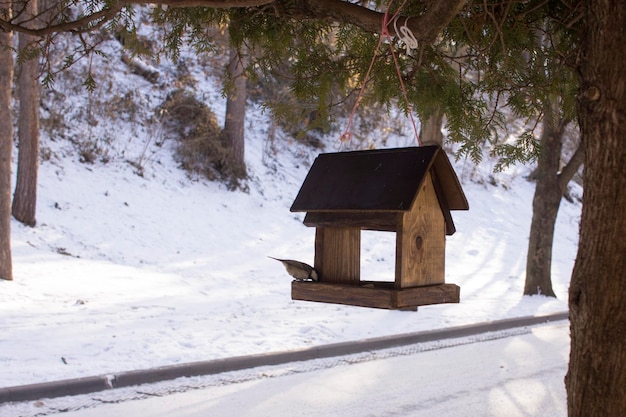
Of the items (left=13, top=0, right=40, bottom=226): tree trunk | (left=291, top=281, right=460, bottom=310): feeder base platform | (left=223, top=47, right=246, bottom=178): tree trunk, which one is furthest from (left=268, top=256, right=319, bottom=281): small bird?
(left=223, top=47, right=246, bottom=178): tree trunk

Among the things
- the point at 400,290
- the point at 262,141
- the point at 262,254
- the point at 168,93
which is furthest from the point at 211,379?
the point at 262,141

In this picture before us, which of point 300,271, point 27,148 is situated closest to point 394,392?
point 300,271

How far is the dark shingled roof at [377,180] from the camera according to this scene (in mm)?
3486

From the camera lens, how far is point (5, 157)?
35.4ft

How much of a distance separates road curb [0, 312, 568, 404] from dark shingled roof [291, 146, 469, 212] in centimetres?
387

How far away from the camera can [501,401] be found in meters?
7.13

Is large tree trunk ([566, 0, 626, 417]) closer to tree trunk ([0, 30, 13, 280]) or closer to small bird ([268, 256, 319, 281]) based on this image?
small bird ([268, 256, 319, 281])

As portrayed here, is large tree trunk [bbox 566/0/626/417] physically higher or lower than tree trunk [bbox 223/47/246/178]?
lower

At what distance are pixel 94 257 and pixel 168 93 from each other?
7725 mm

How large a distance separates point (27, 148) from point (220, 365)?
294 inches

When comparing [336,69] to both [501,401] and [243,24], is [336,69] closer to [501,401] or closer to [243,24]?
[243,24]

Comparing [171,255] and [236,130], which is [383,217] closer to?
[171,255]

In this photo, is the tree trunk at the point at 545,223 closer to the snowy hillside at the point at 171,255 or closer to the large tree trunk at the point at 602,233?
the snowy hillside at the point at 171,255

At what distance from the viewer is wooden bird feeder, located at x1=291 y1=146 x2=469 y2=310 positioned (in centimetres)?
351
